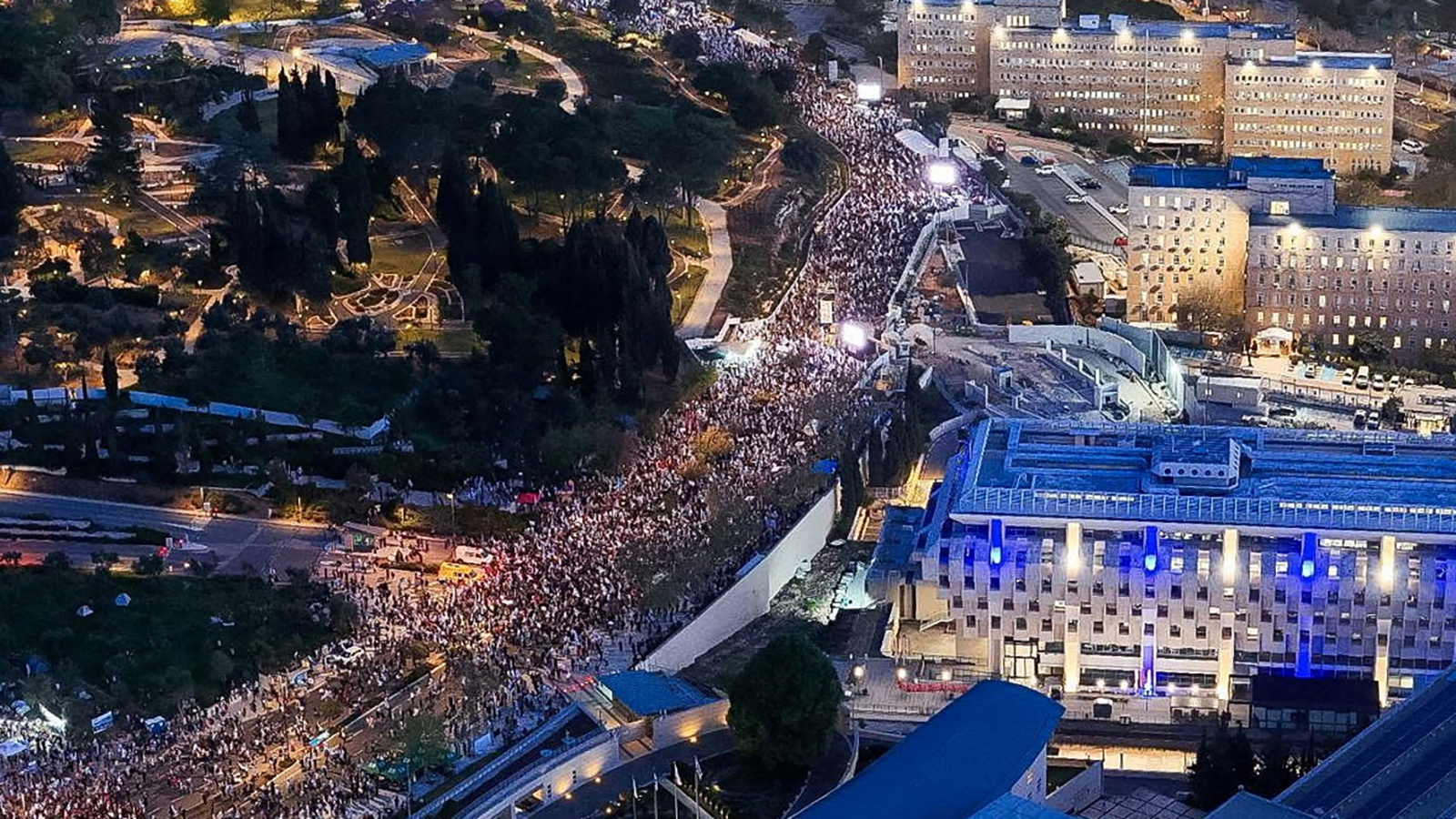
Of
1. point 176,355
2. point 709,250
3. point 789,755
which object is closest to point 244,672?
point 789,755

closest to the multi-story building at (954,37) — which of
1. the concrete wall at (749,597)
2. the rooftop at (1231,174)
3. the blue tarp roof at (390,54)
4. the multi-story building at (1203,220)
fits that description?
the blue tarp roof at (390,54)

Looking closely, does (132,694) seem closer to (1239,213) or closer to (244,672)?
(244,672)

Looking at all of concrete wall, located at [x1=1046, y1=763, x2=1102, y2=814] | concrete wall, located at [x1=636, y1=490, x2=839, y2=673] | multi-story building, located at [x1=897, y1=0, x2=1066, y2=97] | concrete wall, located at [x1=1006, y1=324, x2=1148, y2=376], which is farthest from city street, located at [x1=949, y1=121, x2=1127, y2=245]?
concrete wall, located at [x1=1046, y1=763, x2=1102, y2=814]

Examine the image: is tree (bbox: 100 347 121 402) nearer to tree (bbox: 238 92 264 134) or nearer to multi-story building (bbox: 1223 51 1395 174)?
tree (bbox: 238 92 264 134)

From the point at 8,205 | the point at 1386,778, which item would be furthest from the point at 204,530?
the point at 1386,778

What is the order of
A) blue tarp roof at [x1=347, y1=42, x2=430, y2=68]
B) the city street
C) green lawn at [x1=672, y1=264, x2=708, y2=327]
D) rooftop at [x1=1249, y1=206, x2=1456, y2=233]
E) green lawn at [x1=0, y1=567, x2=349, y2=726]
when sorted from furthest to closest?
blue tarp roof at [x1=347, y1=42, x2=430, y2=68]
the city street
rooftop at [x1=1249, y1=206, x2=1456, y2=233]
green lawn at [x1=672, y1=264, x2=708, y2=327]
green lawn at [x1=0, y1=567, x2=349, y2=726]

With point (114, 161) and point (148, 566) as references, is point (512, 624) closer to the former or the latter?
point (148, 566)
